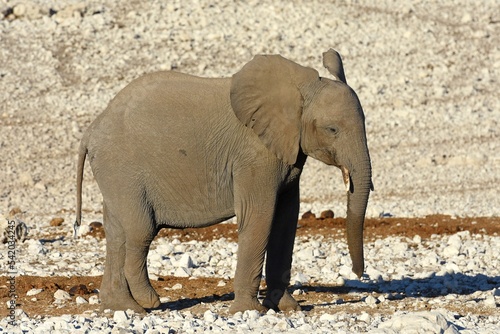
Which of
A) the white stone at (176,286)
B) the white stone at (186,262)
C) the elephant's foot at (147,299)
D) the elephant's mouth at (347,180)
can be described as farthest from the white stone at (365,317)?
the white stone at (186,262)

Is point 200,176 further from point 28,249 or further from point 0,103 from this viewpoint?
point 0,103

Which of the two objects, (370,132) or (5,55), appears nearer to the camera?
(370,132)

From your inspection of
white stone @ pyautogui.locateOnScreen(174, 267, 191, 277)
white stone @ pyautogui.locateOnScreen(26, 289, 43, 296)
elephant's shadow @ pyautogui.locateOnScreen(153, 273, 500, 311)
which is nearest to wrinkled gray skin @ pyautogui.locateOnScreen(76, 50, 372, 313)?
elephant's shadow @ pyautogui.locateOnScreen(153, 273, 500, 311)

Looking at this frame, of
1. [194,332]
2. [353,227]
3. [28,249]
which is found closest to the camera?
[194,332]

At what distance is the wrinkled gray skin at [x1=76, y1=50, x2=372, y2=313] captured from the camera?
12352 millimetres

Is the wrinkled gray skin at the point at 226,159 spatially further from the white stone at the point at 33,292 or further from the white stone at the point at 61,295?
the white stone at the point at 33,292

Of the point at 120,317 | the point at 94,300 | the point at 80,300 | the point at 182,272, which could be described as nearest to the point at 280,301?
the point at 120,317

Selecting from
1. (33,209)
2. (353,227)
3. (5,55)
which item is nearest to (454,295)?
(353,227)

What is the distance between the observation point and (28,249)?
699 inches

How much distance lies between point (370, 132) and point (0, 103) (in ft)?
29.2

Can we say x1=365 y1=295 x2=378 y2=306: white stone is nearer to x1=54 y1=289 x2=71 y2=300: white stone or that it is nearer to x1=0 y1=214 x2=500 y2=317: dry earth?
x1=0 y1=214 x2=500 y2=317: dry earth

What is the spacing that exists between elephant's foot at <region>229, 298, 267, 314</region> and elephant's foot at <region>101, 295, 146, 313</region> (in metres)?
0.92

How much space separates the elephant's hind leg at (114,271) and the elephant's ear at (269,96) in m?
1.73

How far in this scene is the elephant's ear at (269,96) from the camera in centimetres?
1242
